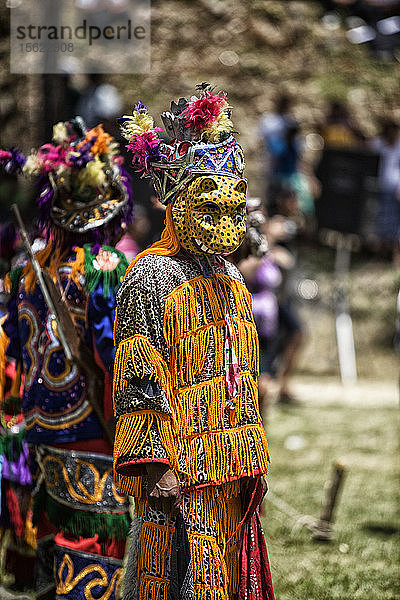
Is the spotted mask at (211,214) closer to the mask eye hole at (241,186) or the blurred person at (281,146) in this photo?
the mask eye hole at (241,186)

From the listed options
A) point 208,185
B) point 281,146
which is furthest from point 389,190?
point 208,185

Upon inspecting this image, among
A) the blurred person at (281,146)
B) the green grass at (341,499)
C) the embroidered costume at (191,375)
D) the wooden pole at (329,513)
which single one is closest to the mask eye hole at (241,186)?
the embroidered costume at (191,375)

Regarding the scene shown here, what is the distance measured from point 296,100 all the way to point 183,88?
217 centimetres

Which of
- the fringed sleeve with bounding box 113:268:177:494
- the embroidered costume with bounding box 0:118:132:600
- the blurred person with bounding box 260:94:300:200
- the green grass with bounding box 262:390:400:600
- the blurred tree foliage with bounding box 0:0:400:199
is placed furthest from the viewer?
the blurred tree foliage with bounding box 0:0:400:199

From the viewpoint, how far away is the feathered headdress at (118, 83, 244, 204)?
3369mm

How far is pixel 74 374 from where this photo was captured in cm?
398

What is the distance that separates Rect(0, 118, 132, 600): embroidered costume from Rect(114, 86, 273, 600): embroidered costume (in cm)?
54

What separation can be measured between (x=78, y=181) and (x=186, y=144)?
910 millimetres

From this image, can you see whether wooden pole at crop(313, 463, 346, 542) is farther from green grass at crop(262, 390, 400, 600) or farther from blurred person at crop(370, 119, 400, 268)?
blurred person at crop(370, 119, 400, 268)

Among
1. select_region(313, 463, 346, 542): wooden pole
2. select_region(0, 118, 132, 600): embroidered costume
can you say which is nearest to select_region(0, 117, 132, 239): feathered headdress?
select_region(0, 118, 132, 600): embroidered costume

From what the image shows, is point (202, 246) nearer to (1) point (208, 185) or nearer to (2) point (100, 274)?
(1) point (208, 185)

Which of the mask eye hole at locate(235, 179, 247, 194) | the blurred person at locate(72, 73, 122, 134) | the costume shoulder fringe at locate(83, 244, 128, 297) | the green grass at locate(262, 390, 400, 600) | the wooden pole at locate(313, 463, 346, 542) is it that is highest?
the blurred person at locate(72, 73, 122, 134)

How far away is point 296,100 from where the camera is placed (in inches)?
610

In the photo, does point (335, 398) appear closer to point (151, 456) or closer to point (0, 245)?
point (0, 245)
